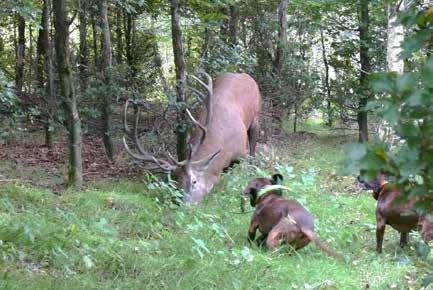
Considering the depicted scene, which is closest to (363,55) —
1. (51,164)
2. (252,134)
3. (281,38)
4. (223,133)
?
(281,38)

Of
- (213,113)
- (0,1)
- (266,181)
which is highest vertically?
(0,1)

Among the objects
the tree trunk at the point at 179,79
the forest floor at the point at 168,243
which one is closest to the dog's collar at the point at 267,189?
the forest floor at the point at 168,243

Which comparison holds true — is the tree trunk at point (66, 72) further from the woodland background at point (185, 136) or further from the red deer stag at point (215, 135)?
the red deer stag at point (215, 135)

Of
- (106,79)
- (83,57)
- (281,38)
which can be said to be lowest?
(106,79)

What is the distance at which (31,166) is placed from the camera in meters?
A: 9.96

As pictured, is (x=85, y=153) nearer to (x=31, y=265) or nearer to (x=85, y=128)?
(x=85, y=128)

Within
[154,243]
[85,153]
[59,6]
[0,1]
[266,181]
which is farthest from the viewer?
[85,153]

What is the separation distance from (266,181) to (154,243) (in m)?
1.59

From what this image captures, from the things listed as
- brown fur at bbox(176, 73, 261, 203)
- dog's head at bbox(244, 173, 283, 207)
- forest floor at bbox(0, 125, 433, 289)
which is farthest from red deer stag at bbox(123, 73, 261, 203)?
dog's head at bbox(244, 173, 283, 207)

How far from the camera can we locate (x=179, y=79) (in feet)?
31.0

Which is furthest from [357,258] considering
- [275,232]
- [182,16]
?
[182,16]

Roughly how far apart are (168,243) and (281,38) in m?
9.53

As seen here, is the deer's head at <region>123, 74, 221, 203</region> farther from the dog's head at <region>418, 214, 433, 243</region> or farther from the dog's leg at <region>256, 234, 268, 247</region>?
the dog's head at <region>418, 214, 433, 243</region>

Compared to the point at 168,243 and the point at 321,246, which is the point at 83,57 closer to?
the point at 168,243
